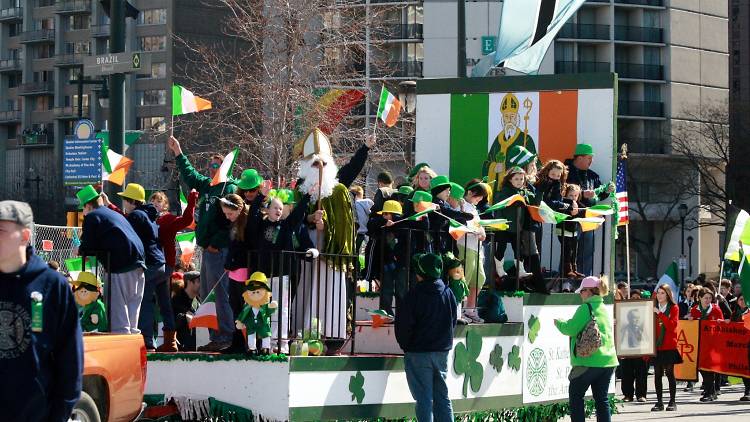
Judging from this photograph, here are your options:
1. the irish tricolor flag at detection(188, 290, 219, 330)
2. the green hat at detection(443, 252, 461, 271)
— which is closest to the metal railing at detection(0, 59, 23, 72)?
the irish tricolor flag at detection(188, 290, 219, 330)

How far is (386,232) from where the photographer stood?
13.4 m

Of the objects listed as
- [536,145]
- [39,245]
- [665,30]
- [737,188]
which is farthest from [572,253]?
[665,30]

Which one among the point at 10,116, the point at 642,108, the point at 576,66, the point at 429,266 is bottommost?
the point at 429,266

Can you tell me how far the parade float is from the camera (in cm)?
1183

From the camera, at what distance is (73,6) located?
364ft

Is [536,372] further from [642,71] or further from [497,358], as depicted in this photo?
[642,71]

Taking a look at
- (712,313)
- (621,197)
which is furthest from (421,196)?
(712,313)

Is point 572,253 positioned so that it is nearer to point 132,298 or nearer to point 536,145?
point 536,145

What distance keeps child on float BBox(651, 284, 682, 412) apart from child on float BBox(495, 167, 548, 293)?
14.2ft

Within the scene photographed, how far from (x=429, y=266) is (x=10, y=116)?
111038 mm

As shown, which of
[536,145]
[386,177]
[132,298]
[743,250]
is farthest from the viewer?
Result: [743,250]

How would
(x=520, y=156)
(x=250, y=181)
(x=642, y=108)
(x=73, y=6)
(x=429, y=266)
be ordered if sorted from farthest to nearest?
(x=73, y=6), (x=642, y=108), (x=520, y=156), (x=250, y=181), (x=429, y=266)

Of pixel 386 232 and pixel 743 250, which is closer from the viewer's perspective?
pixel 386 232

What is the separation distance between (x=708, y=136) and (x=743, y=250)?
5860 centimetres
